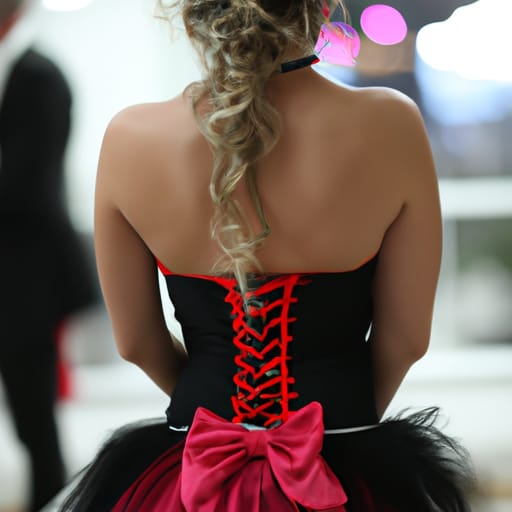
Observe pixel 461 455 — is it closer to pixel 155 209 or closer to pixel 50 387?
pixel 155 209

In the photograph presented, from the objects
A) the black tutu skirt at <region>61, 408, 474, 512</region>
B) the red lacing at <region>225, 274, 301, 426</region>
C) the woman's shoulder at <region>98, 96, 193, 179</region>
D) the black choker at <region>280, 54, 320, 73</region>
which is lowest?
the black tutu skirt at <region>61, 408, 474, 512</region>

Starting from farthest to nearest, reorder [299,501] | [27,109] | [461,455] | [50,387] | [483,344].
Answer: [483,344], [50,387], [27,109], [461,455], [299,501]

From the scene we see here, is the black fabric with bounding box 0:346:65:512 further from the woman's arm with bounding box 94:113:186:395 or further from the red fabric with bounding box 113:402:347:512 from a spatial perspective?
the red fabric with bounding box 113:402:347:512

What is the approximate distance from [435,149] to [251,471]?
2.19 meters

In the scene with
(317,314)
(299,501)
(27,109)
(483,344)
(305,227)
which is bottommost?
(483,344)

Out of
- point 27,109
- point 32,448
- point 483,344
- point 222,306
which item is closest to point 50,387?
point 32,448

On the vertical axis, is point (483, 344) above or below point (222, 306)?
below

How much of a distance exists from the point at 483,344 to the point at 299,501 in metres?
2.20

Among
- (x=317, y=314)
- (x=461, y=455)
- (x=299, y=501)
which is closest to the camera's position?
(x=299, y=501)

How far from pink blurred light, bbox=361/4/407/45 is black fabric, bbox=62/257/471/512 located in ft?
6.30

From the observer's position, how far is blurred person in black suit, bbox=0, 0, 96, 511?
2.10 metres

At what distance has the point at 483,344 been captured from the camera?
2924 mm

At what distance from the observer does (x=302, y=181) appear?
938 millimetres

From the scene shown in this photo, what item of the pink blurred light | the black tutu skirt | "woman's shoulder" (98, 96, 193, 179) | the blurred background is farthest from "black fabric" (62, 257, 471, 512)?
the pink blurred light
